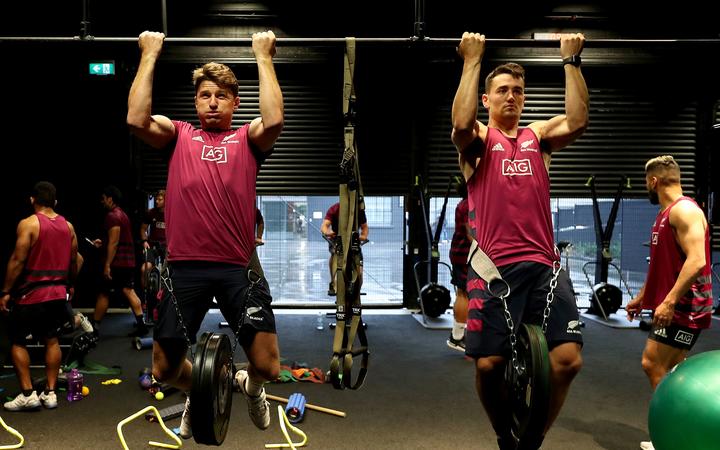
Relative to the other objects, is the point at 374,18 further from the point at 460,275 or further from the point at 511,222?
the point at 511,222

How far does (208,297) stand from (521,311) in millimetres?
1446

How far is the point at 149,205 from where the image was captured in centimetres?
798

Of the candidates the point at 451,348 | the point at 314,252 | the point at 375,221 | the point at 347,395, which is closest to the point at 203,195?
the point at 347,395

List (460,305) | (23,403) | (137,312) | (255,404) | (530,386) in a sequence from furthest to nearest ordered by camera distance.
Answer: (137,312) < (460,305) < (23,403) < (255,404) < (530,386)

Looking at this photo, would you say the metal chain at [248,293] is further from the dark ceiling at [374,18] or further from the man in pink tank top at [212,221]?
the dark ceiling at [374,18]

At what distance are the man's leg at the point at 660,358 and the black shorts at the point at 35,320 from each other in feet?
13.5

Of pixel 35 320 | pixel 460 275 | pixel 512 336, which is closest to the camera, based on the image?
pixel 512 336

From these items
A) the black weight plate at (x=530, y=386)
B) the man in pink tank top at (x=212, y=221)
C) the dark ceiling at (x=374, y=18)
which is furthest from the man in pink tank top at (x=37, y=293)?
the dark ceiling at (x=374, y=18)

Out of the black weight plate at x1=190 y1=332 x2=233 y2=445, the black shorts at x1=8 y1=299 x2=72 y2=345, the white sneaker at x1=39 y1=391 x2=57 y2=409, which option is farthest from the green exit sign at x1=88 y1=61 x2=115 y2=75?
the black weight plate at x1=190 y1=332 x2=233 y2=445

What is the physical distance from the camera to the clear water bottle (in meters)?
4.07

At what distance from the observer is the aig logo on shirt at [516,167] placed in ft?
7.93

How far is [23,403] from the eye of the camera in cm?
379

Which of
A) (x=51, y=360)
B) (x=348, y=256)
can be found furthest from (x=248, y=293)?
(x=51, y=360)

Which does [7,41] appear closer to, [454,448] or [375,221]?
[454,448]
